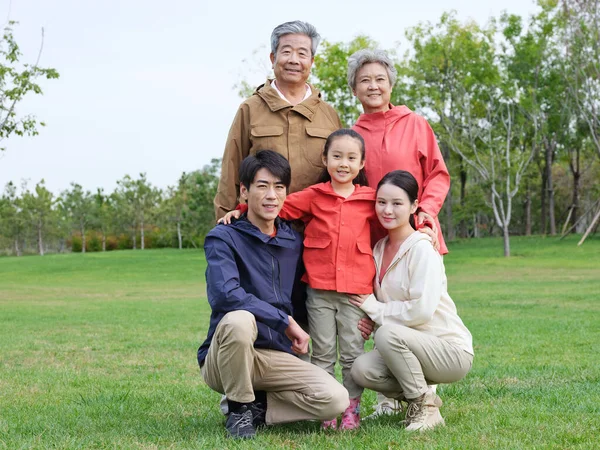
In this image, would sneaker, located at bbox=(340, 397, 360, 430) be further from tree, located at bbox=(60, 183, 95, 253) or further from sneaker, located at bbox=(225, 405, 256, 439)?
tree, located at bbox=(60, 183, 95, 253)

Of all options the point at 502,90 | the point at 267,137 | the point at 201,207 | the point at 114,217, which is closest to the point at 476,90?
the point at 502,90

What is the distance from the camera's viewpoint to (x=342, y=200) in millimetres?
4391

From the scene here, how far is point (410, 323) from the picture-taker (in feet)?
14.1

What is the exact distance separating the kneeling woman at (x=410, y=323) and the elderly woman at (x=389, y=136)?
1.01ft

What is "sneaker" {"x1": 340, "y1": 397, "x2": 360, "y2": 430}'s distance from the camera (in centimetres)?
432

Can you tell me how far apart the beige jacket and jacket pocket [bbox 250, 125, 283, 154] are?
1.09 meters

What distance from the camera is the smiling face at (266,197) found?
14.0 feet

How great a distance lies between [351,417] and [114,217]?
190ft

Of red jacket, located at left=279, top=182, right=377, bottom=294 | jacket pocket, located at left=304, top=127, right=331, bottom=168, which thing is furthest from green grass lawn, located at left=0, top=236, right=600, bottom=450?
jacket pocket, located at left=304, top=127, right=331, bottom=168

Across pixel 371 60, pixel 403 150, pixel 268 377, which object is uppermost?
pixel 371 60

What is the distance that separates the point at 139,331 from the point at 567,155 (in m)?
40.1

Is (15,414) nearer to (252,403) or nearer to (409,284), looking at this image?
(252,403)

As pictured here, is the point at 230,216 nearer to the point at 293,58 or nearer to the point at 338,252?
the point at 338,252

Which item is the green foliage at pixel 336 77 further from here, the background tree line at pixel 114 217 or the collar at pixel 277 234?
the collar at pixel 277 234
